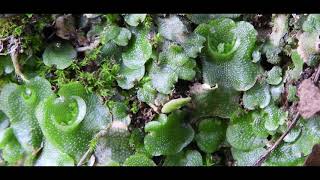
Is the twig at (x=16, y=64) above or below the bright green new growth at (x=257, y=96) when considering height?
above

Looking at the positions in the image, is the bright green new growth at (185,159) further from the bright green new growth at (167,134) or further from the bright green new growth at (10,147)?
the bright green new growth at (10,147)

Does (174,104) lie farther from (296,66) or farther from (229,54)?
(296,66)

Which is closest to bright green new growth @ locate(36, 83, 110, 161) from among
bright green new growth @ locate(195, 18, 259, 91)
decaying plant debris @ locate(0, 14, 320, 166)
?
decaying plant debris @ locate(0, 14, 320, 166)

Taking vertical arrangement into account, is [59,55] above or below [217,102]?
above

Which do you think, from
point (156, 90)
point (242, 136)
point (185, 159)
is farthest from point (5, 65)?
point (242, 136)

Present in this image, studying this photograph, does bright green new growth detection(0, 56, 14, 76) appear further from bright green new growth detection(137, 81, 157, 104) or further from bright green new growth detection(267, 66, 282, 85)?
bright green new growth detection(267, 66, 282, 85)

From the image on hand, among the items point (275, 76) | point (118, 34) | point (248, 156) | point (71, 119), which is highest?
point (118, 34)

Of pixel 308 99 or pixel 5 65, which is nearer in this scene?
pixel 308 99

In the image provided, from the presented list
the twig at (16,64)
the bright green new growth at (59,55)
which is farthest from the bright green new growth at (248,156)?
the twig at (16,64)
